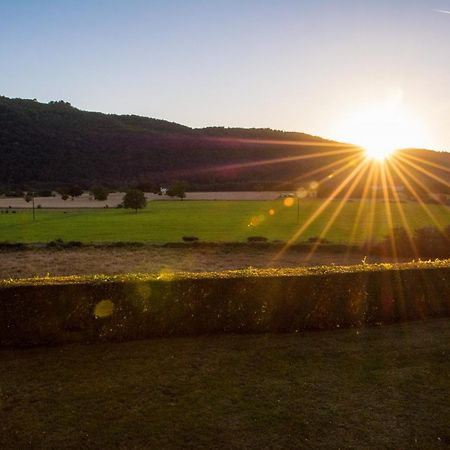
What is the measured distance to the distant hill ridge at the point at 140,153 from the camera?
340ft

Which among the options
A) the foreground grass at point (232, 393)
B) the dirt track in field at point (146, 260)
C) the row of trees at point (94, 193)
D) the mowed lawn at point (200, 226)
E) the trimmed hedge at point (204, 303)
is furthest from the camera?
the row of trees at point (94, 193)

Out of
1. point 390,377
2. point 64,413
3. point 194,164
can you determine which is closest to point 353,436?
point 390,377

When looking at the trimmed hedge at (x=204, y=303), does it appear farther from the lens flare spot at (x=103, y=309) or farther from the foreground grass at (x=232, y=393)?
the foreground grass at (x=232, y=393)

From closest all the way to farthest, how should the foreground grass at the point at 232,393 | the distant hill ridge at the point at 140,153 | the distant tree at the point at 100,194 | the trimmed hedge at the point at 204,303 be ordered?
the foreground grass at the point at 232,393
the trimmed hedge at the point at 204,303
the distant tree at the point at 100,194
the distant hill ridge at the point at 140,153

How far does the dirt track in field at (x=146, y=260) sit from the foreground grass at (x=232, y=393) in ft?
41.7

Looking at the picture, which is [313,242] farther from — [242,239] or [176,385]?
[176,385]

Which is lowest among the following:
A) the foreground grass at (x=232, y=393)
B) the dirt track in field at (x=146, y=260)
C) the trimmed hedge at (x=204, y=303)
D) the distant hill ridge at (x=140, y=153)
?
the dirt track in field at (x=146, y=260)

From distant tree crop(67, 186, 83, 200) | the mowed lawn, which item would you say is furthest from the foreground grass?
distant tree crop(67, 186, 83, 200)

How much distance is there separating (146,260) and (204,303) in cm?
1545

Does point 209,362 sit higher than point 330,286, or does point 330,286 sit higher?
point 330,286

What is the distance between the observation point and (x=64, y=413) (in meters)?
7.15

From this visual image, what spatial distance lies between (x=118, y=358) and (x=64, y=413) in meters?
2.05

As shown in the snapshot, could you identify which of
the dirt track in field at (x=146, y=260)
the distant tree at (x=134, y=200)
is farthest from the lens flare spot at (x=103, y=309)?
the distant tree at (x=134, y=200)

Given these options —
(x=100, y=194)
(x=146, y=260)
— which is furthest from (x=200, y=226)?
(x=100, y=194)
